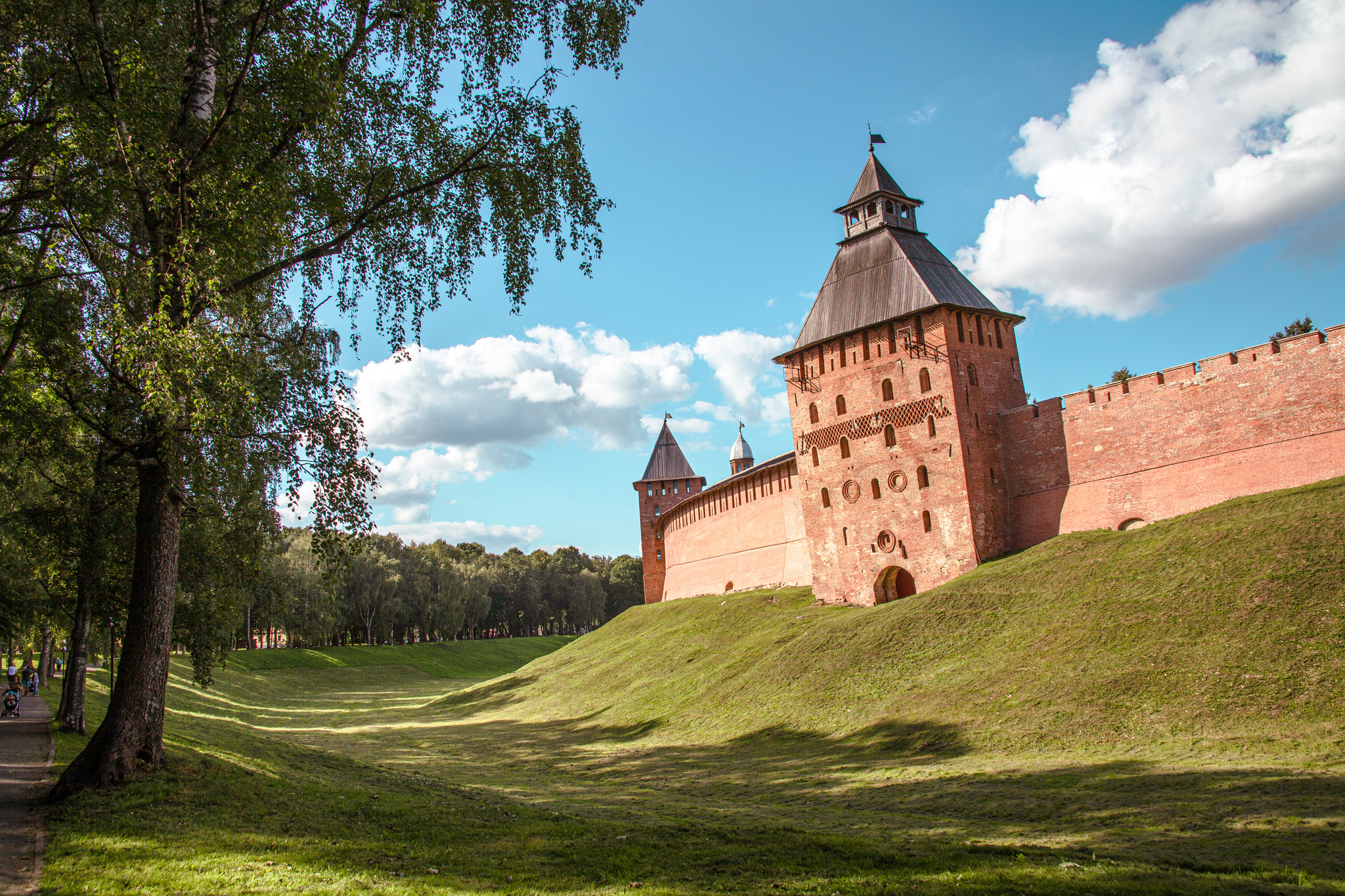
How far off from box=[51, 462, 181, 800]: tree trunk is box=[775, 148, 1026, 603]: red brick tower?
2085 cm

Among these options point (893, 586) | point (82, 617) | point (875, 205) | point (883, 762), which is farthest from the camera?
point (875, 205)

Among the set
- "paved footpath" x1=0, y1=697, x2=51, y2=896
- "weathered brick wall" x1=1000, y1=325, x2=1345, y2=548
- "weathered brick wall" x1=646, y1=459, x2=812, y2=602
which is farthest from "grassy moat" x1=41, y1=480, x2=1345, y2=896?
"weathered brick wall" x1=646, y1=459, x2=812, y2=602

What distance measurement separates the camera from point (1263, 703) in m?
13.1

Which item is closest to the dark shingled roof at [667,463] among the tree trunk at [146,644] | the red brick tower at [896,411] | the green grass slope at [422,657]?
the green grass slope at [422,657]

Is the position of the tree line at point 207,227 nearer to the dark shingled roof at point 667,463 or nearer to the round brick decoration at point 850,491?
the round brick decoration at point 850,491

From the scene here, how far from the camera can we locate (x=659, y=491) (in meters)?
52.3

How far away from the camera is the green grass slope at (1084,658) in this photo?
13.5 m

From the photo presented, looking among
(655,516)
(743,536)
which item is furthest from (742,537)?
(655,516)

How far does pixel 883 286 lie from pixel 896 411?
4716mm

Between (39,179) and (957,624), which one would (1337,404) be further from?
(39,179)

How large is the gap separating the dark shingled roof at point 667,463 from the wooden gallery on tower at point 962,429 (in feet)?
62.5

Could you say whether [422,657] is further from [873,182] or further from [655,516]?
[873,182]

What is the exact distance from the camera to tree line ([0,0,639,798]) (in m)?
8.89

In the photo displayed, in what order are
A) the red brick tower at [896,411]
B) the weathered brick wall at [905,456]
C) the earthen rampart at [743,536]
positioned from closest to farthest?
the weathered brick wall at [905,456]
the red brick tower at [896,411]
the earthen rampart at [743,536]
